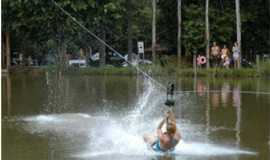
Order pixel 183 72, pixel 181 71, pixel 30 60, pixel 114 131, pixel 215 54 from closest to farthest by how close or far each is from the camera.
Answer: pixel 114 131 → pixel 183 72 → pixel 181 71 → pixel 215 54 → pixel 30 60

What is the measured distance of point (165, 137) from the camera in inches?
386

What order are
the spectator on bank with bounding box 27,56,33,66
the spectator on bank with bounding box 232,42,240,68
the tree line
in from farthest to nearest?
the spectator on bank with bounding box 27,56,33,66 < the tree line < the spectator on bank with bounding box 232,42,240,68

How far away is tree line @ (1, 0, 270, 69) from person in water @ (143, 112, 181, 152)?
1170 inches

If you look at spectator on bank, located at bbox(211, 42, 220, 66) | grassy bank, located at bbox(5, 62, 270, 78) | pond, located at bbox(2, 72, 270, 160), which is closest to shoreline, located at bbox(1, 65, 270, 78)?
grassy bank, located at bbox(5, 62, 270, 78)

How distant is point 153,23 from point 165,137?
3197 cm

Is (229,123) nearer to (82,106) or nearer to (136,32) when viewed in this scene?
(82,106)

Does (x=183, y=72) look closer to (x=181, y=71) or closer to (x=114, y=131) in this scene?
(x=181, y=71)

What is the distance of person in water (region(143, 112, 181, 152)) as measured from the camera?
31.6 feet

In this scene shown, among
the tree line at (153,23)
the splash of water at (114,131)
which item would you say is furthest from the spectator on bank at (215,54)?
the splash of water at (114,131)

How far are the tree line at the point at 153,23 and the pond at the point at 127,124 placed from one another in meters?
18.1

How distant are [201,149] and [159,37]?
39.1 meters

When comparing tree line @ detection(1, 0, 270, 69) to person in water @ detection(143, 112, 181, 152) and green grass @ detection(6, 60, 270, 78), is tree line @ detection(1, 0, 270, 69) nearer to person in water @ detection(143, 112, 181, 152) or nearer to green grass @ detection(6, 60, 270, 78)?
green grass @ detection(6, 60, 270, 78)

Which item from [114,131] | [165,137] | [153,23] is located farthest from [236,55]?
[165,137]

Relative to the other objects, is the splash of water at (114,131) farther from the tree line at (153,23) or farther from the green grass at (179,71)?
the tree line at (153,23)
